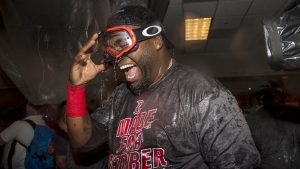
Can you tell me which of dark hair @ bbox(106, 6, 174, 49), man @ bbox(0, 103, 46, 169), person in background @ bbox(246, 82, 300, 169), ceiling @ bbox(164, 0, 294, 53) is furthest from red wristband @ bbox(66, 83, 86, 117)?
ceiling @ bbox(164, 0, 294, 53)

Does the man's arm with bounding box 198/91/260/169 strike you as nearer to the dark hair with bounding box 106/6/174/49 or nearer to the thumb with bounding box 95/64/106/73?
the dark hair with bounding box 106/6/174/49

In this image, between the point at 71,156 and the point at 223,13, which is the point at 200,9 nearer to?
the point at 223,13

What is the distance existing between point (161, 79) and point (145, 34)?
38 centimetres

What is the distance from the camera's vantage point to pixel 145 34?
2.14 m

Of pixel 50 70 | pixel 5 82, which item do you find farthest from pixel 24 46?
pixel 5 82

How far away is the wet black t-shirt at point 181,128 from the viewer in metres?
1.70

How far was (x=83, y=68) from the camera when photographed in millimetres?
2412

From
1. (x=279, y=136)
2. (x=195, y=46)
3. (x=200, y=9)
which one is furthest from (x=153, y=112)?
(x=195, y=46)

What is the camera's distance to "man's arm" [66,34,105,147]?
2.32m

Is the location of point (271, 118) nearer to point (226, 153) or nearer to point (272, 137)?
point (272, 137)

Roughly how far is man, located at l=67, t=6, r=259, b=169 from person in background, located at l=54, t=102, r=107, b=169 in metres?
0.42

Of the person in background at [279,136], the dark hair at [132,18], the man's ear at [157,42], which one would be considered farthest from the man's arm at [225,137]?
the person in background at [279,136]

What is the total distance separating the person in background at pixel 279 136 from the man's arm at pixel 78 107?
240 centimetres

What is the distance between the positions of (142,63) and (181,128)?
63cm
